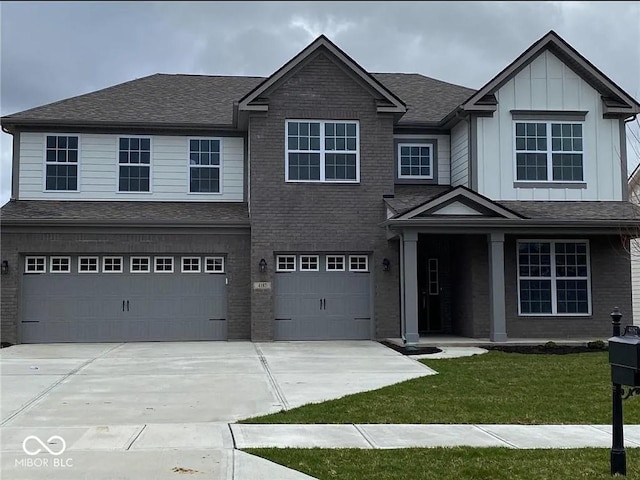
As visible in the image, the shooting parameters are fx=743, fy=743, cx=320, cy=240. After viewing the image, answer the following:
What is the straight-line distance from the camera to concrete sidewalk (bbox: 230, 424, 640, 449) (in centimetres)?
843

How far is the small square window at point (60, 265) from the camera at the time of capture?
1991cm

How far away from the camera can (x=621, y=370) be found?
7.04 m

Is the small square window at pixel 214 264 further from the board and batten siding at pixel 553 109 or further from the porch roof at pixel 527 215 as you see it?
the board and batten siding at pixel 553 109

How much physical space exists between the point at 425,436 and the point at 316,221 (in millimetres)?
11743

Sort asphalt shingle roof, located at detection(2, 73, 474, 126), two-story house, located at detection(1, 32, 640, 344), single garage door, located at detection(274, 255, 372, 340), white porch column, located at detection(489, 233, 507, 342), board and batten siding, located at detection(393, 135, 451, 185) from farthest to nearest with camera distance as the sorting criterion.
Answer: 1. board and batten siding, located at detection(393, 135, 451, 185)
2. asphalt shingle roof, located at detection(2, 73, 474, 126)
3. single garage door, located at detection(274, 255, 372, 340)
4. two-story house, located at detection(1, 32, 640, 344)
5. white porch column, located at detection(489, 233, 507, 342)

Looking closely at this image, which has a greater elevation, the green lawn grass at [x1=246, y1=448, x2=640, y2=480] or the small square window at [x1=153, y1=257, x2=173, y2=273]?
the small square window at [x1=153, y1=257, x2=173, y2=273]

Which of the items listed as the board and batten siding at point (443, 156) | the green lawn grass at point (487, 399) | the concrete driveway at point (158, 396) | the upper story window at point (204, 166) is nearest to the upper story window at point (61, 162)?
the upper story window at point (204, 166)

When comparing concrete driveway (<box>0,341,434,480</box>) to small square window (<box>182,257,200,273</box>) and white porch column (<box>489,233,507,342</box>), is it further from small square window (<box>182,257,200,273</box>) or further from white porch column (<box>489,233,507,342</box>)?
white porch column (<box>489,233,507,342</box>)

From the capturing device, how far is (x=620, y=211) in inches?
768

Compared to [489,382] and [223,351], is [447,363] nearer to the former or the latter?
[489,382]

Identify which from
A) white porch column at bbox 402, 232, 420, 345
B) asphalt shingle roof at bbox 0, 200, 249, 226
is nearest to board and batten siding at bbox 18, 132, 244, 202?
asphalt shingle roof at bbox 0, 200, 249, 226

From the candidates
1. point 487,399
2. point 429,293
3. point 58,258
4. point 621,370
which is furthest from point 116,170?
point 621,370

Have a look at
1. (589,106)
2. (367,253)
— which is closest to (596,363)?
(367,253)

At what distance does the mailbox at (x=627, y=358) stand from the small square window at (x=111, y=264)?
1529cm
